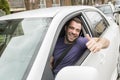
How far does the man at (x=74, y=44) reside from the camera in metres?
2.97

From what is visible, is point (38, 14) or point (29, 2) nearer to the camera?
point (38, 14)

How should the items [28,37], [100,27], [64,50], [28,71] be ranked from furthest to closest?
[100,27], [64,50], [28,37], [28,71]

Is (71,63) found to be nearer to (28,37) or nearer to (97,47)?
(97,47)

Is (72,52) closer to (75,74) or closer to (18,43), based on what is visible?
(18,43)

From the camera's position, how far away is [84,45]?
3.21 metres

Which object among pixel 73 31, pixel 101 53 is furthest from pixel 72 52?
pixel 101 53

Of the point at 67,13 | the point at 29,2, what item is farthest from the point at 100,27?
the point at 29,2

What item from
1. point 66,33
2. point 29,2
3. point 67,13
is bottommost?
point 29,2

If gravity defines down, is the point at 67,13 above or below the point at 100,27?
above

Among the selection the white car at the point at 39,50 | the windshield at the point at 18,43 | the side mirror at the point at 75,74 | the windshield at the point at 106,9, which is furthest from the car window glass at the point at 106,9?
the side mirror at the point at 75,74

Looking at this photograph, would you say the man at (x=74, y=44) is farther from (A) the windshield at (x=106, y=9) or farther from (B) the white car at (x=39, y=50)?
(A) the windshield at (x=106, y=9)

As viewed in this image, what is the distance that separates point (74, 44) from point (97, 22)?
981mm

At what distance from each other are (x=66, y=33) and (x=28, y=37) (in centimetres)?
88

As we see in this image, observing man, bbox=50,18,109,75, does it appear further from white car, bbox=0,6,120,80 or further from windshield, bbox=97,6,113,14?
windshield, bbox=97,6,113,14
